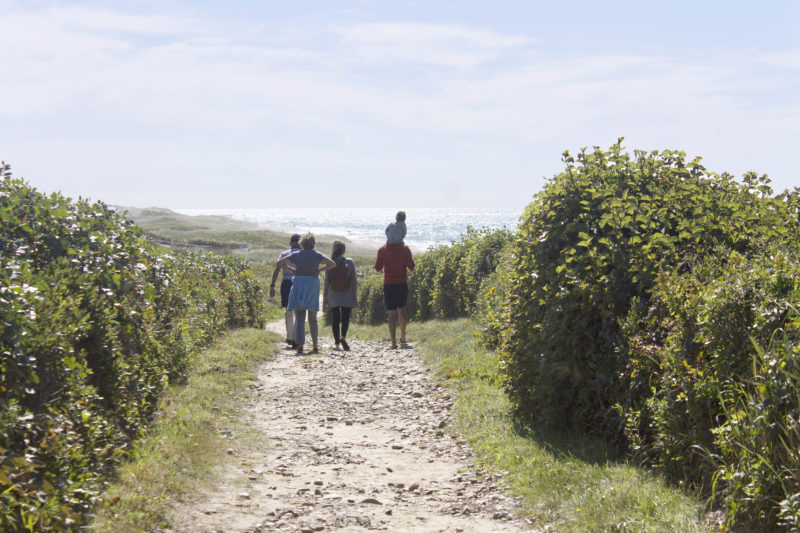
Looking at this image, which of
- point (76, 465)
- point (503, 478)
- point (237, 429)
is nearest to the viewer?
point (76, 465)

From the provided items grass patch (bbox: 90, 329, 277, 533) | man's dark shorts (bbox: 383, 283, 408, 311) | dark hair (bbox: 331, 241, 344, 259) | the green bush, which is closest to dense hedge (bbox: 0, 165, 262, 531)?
grass patch (bbox: 90, 329, 277, 533)

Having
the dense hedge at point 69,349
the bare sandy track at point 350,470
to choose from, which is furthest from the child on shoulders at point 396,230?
the dense hedge at point 69,349

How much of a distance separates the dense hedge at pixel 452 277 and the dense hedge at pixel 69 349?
8653mm

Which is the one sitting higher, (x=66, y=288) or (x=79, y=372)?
(x=66, y=288)

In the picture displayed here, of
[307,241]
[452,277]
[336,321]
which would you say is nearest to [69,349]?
[307,241]

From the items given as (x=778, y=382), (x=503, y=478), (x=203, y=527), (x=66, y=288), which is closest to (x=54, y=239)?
(x=66, y=288)

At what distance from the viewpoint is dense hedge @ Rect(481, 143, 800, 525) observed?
4073mm

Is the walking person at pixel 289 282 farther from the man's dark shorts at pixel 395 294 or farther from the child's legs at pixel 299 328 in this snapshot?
the man's dark shorts at pixel 395 294

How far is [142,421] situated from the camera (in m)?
6.28

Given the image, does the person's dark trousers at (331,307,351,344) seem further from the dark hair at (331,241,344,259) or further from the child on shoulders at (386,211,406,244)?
the child on shoulders at (386,211,406,244)

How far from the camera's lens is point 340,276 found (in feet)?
44.4

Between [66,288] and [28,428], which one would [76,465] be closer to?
[28,428]

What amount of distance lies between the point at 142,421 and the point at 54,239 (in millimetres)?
1895

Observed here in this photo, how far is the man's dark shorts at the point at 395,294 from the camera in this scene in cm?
1366
